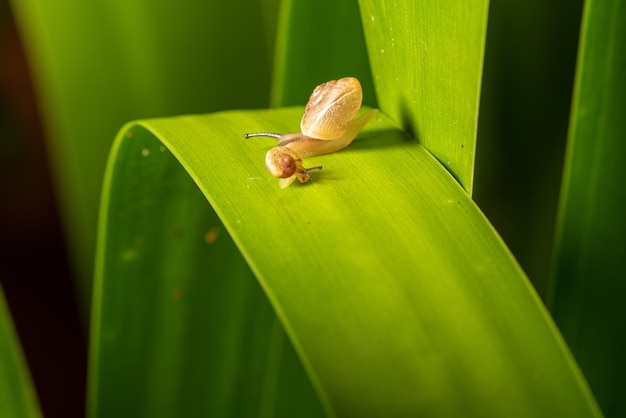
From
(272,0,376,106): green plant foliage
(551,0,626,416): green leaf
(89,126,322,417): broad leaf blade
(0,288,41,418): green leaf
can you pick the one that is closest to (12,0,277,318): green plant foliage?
(272,0,376,106): green plant foliage

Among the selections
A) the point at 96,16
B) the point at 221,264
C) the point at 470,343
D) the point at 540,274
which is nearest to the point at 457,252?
the point at 470,343

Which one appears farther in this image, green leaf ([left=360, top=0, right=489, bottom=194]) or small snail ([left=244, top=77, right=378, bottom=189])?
small snail ([left=244, top=77, right=378, bottom=189])

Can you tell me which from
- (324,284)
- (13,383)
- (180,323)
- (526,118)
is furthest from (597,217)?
(13,383)

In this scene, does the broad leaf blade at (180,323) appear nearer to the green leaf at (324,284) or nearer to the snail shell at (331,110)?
the green leaf at (324,284)

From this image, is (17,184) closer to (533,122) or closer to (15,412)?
(15,412)

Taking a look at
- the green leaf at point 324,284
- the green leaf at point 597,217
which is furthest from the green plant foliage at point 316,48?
the green leaf at point 597,217

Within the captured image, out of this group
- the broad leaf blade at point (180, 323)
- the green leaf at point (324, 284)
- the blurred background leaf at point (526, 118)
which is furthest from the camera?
the blurred background leaf at point (526, 118)

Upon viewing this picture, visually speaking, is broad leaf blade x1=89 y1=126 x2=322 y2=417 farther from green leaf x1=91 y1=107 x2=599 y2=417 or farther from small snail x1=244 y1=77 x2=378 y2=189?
small snail x1=244 y1=77 x2=378 y2=189
